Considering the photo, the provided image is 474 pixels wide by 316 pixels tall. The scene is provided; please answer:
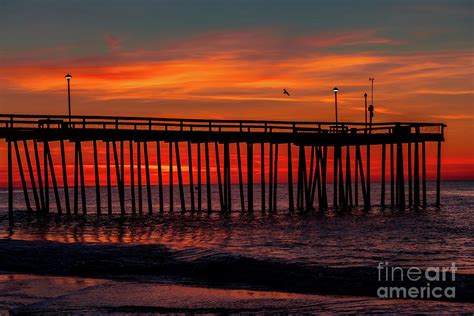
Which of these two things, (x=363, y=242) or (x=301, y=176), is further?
(x=301, y=176)

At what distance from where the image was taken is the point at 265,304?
45.4 feet

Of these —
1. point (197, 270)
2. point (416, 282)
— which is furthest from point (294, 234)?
point (416, 282)

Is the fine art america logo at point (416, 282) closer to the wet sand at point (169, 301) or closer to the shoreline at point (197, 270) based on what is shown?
the shoreline at point (197, 270)

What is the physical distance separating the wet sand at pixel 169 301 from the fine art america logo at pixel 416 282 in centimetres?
74

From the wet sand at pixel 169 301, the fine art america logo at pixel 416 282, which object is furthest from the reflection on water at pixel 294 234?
the wet sand at pixel 169 301

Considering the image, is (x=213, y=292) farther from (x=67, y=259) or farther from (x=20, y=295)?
(x=67, y=259)

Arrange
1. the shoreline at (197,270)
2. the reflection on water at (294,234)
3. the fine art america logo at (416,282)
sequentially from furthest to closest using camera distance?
the reflection on water at (294,234), the shoreline at (197,270), the fine art america logo at (416,282)

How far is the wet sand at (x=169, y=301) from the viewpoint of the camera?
13234 millimetres

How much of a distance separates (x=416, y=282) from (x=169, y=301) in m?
5.77

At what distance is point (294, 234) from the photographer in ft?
96.1

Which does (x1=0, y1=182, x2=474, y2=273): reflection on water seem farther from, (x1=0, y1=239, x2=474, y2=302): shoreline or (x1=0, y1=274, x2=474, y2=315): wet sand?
(x1=0, y1=274, x2=474, y2=315): wet sand

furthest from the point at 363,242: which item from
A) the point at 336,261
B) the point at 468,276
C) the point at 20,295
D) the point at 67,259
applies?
the point at 20,295

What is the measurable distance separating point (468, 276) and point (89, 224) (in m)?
21.7

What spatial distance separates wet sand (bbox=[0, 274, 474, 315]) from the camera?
13234 millimetres
